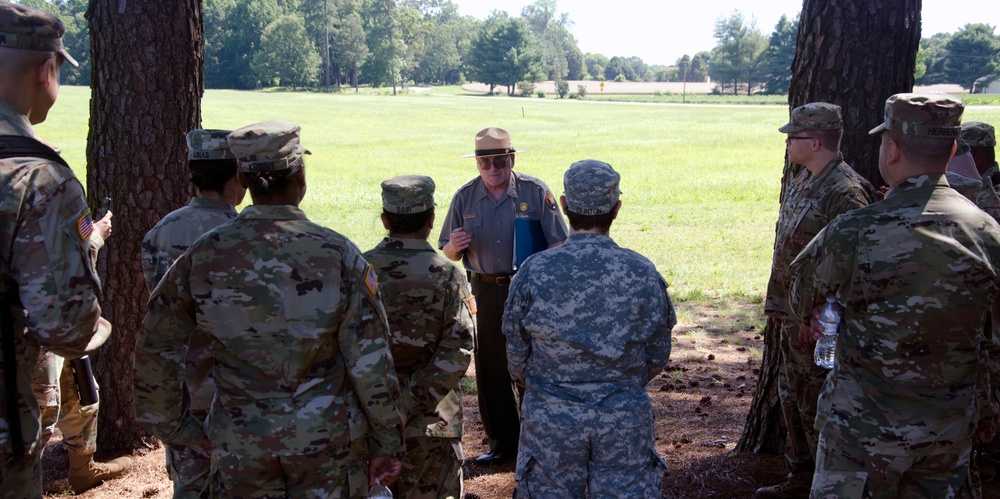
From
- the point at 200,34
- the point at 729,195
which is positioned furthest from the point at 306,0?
the point at 200,34

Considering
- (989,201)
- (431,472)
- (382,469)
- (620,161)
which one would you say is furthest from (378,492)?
(620,161)

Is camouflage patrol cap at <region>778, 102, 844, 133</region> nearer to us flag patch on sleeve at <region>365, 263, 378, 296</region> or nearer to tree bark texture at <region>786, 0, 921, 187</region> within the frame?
tree bark texture at <region>786, 0, 921, 187</region>

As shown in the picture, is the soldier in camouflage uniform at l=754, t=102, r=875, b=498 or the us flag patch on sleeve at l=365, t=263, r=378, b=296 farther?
the soldier in camouflage uniform at l=754, t=102, r=875, b=498

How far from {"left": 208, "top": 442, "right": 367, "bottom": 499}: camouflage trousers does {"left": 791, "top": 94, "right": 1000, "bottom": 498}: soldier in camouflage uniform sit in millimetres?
1915

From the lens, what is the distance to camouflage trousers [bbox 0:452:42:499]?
2943mm

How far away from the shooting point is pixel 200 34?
18.2 ft

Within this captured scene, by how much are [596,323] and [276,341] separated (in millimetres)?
1239

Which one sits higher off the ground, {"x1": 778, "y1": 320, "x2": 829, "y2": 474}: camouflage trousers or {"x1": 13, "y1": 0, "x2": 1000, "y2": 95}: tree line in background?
{"x1": 13, "y1": 0, "x2": 1000, "y2": 95}: tree line in background

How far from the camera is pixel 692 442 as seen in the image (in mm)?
5777

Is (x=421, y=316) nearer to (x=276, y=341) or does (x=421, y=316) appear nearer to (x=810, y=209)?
(x=276, y=341)

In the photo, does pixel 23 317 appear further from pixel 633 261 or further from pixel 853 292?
pixel 853 292

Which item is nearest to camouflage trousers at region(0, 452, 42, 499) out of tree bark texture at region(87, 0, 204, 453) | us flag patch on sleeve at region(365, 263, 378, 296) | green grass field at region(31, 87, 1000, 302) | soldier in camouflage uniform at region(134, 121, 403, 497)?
soldier in camouflage uniform at region(134, 121, 403, 497)

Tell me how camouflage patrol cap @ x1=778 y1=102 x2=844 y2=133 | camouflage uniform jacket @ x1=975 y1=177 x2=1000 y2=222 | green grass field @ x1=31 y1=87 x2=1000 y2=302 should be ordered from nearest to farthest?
camouflage patrol cap @ x1=778 y1=102 x2=844 y2=133, camouflage uniform jacket @ x1=975 y1=177 x2=1000 y2=222, green grass field @ x1=31 y1=87 x2=1000 y2=302

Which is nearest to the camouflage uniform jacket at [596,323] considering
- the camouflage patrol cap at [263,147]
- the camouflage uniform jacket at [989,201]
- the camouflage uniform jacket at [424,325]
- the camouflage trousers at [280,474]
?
the camouflage uniform jacket at [424,325]
